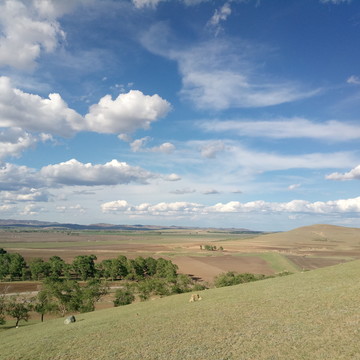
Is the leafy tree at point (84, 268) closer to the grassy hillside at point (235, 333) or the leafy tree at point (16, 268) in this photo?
the leafy tree at point (16, 268)

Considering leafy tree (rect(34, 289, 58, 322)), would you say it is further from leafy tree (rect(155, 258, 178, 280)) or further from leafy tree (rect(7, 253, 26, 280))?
leafy tree (rect(7, 253, 26, 280))

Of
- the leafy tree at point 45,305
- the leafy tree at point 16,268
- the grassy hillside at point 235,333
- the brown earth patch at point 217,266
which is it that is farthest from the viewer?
the brown earth patch at point 217,266

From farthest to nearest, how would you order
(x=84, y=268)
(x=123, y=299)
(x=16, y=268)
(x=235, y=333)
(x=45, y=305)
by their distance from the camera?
(x=84, y=268)
(x=16, y=268)
(x=123, y=299)
(x=45, y=305)
(x=235, y=333)

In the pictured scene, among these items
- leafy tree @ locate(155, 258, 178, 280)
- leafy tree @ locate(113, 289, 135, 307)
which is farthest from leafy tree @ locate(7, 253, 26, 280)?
leafy tree @ locate(113, 289, 135, 307)

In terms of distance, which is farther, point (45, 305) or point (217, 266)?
point (217, 266)

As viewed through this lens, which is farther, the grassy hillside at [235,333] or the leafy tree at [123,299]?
the leafy tree at [123,299]

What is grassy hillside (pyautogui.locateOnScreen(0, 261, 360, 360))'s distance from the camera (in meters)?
17.7

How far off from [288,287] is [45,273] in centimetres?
10420

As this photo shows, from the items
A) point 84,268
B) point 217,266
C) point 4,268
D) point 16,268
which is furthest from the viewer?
point 217,266

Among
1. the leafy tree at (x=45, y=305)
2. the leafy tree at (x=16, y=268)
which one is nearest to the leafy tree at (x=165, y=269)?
the leafy tree at (x=45, y=305)

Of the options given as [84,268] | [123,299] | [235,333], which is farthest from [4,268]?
[235,333]

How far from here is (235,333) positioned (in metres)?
21.1

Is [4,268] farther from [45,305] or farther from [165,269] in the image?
[45,305]

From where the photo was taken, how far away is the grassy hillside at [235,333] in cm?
1770
